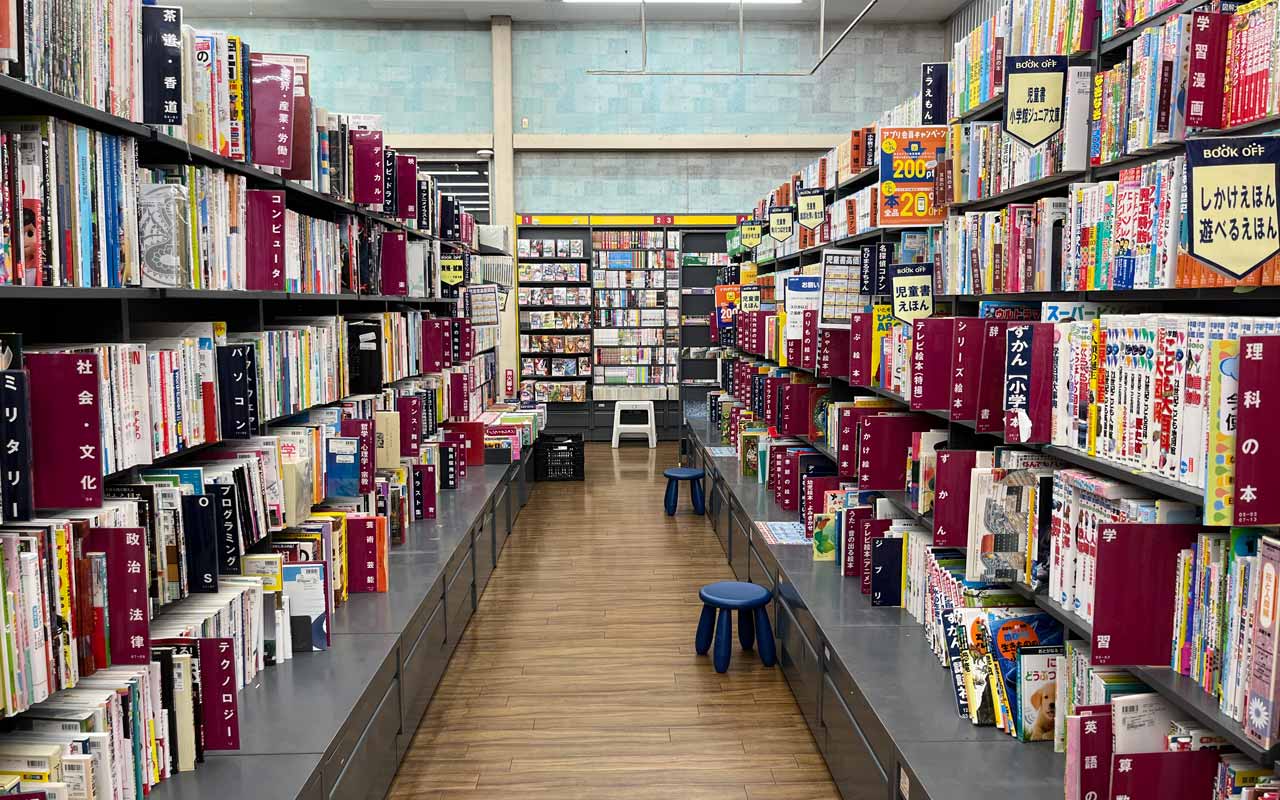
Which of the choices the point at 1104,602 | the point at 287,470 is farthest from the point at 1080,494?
the point at 287,470

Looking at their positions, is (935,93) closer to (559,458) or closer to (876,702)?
(876,702)

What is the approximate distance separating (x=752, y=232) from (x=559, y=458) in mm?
3144

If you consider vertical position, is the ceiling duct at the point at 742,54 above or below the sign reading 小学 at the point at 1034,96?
above

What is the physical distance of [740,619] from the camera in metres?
5.05

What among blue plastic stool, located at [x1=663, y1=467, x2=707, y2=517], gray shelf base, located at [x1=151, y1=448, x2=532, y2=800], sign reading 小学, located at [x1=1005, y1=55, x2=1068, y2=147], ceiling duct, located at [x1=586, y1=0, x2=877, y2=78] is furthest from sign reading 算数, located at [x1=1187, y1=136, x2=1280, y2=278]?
blue plastic stool, located at [x1=663, y1=467, x2=707, y2=517]

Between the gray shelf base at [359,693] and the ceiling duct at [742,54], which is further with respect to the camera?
the ceiling duct at [742,54]

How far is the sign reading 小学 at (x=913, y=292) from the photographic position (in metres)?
3.95

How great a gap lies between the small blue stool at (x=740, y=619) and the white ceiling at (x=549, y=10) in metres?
8.83

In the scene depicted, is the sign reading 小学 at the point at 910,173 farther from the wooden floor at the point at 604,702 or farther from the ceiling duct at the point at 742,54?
the wooden floor at the point at 604,702

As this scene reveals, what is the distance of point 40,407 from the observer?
190 cm

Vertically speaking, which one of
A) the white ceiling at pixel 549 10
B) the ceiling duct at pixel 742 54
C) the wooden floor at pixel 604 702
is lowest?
the wooden floor at pixel 604 702

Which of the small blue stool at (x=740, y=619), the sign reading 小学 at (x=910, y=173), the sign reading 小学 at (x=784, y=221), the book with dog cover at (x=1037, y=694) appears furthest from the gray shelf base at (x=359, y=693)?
the sign reading 小学 at (x=784, y=221)

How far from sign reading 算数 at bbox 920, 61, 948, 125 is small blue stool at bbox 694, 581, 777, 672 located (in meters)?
2.35

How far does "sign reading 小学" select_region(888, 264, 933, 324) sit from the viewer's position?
155 inches
